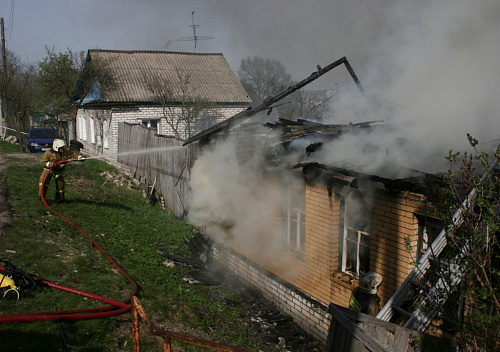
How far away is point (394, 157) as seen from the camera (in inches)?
241

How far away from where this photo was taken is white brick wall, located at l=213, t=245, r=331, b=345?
6.27 m

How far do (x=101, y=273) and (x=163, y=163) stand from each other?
670 centimetres

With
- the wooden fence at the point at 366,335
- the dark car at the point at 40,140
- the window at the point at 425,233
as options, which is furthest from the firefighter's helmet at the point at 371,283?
the dark car at the point at 40,140

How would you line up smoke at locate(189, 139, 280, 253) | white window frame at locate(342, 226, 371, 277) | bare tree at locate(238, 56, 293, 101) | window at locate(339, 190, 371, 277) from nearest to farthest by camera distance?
1. window at locate(339, 190, 371, 277)
2. white window frame at locate(342, 226, 371, 277)
3. smoke at locate(189, 139, 280, 253)
4. bare tree at locate(238, 56, 293, 101)

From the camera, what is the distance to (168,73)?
21.2 meters

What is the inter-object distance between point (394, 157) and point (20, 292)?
214 inches

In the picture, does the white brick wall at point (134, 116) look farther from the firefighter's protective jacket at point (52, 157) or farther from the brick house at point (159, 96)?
the firefighter's protective jacket at point (52, 157)

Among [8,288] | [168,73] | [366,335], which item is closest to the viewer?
[366,335]

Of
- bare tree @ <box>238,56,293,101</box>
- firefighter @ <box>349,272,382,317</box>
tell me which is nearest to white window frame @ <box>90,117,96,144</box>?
bare tree @ <box>238,56,293,101</box>

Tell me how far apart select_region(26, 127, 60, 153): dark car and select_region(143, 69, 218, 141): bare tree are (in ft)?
18.6

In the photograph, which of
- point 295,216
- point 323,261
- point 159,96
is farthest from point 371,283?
point 159,96

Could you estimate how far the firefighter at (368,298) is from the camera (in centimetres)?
426

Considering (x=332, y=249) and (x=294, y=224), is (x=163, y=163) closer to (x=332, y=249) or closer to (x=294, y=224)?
(x=294, y=224)

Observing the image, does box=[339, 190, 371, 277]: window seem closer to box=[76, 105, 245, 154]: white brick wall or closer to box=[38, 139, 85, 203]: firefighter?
box=[38, 139, 85, 203]: firefighter
